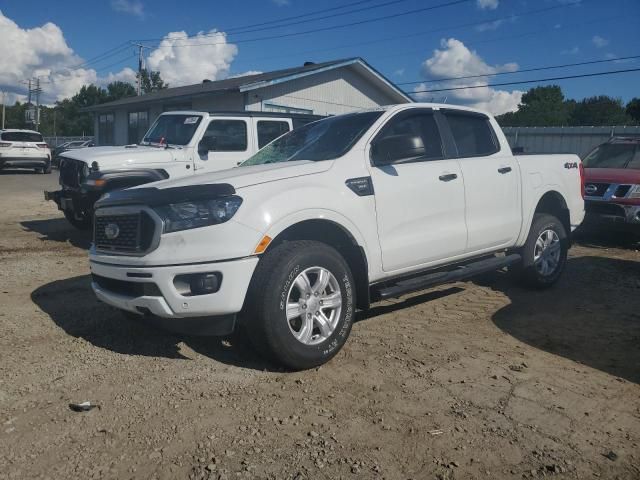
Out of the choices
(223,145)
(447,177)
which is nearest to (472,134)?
(447,177)

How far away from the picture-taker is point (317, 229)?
13.3ft

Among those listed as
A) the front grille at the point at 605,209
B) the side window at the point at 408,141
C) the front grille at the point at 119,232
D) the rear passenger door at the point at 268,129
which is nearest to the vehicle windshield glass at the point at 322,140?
the side window at the point at 408,141

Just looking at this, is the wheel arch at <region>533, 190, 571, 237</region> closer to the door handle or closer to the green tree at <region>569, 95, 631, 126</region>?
the door handle

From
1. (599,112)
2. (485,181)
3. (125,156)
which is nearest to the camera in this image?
(485,181)

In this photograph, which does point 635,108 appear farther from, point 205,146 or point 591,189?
point 205,146

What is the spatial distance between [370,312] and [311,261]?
167 cm

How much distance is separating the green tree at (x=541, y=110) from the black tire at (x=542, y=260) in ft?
212

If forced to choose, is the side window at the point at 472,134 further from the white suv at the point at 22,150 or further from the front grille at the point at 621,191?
the white suv at the point at 22,150

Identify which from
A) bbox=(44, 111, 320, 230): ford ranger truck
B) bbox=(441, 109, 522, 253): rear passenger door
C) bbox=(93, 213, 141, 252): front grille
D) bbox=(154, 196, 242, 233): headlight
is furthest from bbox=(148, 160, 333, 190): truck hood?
bbox=(44, 111, 320, 230): ford ranger truck

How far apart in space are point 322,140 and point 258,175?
1.05 m

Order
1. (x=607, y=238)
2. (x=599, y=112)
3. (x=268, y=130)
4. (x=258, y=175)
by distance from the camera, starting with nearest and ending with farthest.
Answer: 1. (x=258, y=175)
2. (x=268, y=130)
3. (x=607, y=238)
4. (x=599, y=112)

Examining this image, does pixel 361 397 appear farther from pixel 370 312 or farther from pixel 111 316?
pixel 111 316

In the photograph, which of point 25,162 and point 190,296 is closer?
point 190,296

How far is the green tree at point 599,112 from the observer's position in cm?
6406
